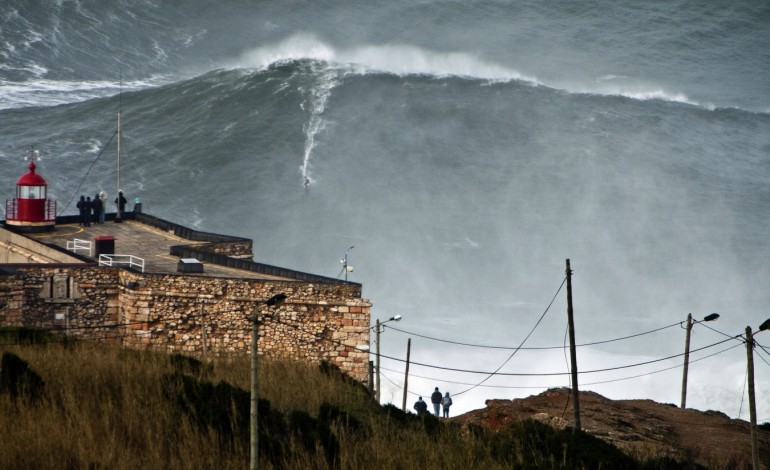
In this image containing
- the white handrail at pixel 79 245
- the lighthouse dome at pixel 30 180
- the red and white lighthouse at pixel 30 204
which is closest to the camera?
the white handrail at pixel 79 245

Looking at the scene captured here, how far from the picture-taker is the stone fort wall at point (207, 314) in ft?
94.4

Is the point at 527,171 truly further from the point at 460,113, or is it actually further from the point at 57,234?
the point at 57,234

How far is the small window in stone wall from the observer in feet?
93.6

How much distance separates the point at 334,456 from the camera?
55.8 ft

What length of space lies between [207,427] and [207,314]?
38.9 feet

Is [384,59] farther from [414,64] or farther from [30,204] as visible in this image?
[30,204]

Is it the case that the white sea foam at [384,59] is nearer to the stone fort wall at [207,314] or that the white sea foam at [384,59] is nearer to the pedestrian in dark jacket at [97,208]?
the pedestrian in dark jacket at [97,208]

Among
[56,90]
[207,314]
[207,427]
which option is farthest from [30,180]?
[56,90]

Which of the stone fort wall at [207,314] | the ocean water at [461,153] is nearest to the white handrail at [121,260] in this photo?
the stone fort wall at [207,314]

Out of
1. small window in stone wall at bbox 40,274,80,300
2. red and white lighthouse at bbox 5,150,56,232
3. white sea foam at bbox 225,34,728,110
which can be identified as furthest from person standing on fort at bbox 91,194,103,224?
white sea foam at bbox 225,34,728,110

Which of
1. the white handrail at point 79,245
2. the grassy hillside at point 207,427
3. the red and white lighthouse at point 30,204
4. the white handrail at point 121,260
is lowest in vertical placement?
the grassy hillside at point 207,427

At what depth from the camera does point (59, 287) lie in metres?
28.8

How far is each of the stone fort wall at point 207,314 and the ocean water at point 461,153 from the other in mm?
18009

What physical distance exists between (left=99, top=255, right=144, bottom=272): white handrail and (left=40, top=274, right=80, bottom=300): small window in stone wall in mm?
1112
